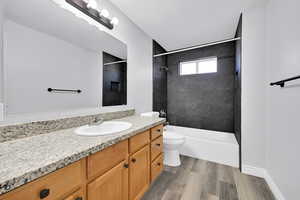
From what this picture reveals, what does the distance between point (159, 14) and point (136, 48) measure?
597mm

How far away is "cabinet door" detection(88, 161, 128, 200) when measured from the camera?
750 millimetres

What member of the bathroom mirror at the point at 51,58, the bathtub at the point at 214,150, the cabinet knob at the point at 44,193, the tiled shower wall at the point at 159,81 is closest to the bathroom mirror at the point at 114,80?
the bathroom mirror at the point at 51,58

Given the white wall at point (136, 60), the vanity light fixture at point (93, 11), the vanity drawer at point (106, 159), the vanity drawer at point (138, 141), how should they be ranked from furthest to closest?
the white wall at point (136, 60) → the vanity light fixture at point (93, 11) → the vanity drawer at point (138, 141) → the vanity drawer at point (106, 159)

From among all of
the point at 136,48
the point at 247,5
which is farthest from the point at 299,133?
the point at 136,48

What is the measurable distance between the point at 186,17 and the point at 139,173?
7.10 feet

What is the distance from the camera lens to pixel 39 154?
24.0 inches

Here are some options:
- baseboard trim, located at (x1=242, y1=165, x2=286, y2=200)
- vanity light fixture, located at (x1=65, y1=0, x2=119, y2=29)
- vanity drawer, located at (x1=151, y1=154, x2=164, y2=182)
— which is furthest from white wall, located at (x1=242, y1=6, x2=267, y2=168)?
vanity light fixture, located at (x1=65, y1=0, x2=119, y2=29)

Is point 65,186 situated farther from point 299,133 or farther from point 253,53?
point 253,53

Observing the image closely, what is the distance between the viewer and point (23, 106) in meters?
Result: 0.92

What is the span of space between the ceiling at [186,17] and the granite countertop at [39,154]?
5.62ft

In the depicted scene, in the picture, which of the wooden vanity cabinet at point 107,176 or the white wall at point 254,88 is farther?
the white wall at point 254,88

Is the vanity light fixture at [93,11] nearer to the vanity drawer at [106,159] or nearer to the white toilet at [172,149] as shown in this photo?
the vanity drawer at [106,159]

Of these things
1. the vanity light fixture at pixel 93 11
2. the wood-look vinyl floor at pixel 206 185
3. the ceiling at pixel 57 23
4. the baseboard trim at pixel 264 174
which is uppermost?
the vanity light fixture at pixel 93 11

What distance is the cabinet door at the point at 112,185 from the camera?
750 millimetres
